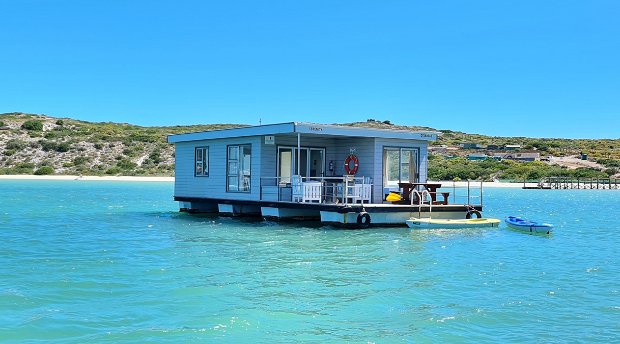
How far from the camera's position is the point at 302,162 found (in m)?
25.3

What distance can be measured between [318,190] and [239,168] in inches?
166

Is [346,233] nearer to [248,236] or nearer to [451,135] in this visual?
[248,236]

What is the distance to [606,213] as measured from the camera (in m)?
35.5

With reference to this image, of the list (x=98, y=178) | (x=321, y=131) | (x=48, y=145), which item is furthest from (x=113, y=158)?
(x=321, y=131)

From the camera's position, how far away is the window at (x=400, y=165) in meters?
24.1

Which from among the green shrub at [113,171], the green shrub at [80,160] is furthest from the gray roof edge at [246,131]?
the green shrub at [80,160]

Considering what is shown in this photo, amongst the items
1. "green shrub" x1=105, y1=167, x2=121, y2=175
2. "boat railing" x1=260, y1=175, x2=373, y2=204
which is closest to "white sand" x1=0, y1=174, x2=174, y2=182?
"green shrub" x1=105, y1=167, x2=121, y2=175

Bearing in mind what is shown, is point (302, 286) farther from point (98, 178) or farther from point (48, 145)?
point (48, 145)

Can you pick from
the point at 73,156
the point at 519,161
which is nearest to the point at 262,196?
the point at 73,156

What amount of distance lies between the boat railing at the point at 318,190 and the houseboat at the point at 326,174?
33mm

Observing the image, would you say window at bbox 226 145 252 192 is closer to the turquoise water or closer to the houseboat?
the houseboat

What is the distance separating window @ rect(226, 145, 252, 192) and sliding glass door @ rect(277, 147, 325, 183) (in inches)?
47.3

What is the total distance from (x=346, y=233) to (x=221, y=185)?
746cm

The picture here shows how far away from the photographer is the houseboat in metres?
22.1
